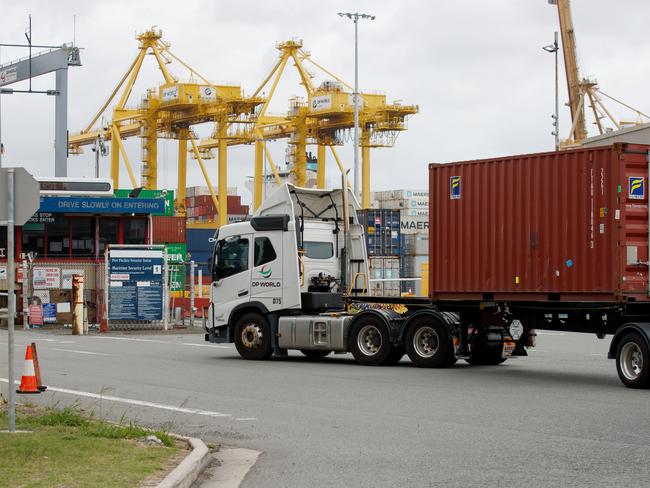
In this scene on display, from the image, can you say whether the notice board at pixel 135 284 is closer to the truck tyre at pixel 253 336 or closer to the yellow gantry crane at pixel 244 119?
the truck tyre at pixel 253 336

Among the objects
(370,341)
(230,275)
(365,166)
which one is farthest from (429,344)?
(365,166)

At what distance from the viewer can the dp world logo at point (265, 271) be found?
22281 mm

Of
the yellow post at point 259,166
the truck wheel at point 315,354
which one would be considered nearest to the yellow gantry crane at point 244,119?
the yellow post at point 259,166

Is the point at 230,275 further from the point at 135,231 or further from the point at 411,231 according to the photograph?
the point at 411,231

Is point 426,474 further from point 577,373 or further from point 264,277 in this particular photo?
point 264,277

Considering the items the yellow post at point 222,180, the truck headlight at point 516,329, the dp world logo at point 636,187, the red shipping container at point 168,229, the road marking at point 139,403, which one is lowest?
the road marking at point 139,403

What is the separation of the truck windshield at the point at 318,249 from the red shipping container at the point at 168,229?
36.8 meters

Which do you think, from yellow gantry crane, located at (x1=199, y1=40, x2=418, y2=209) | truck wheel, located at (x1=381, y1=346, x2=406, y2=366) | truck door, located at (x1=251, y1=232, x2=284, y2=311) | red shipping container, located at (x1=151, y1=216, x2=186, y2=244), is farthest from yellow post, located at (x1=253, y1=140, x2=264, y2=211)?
truck wheel, located at (x1=381, y1=346, x2=406, y2=366)

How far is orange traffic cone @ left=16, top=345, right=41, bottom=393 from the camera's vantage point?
14.5m

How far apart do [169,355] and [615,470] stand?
16170mm

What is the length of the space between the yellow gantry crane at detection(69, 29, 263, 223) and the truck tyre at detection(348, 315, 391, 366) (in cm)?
6267

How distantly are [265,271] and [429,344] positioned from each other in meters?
3.86

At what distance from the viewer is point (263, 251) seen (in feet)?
73.4

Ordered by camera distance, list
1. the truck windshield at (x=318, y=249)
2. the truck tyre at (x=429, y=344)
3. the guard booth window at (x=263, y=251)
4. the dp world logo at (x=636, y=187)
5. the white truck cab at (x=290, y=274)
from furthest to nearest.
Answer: the truck windshield at (x=318, y=249), the guard booth window at (x=263, y=251), the white truck cab at (x=290, y=274), the truck tyre at (x=429, y=344), the dp world logo at (x=636, y=187)
